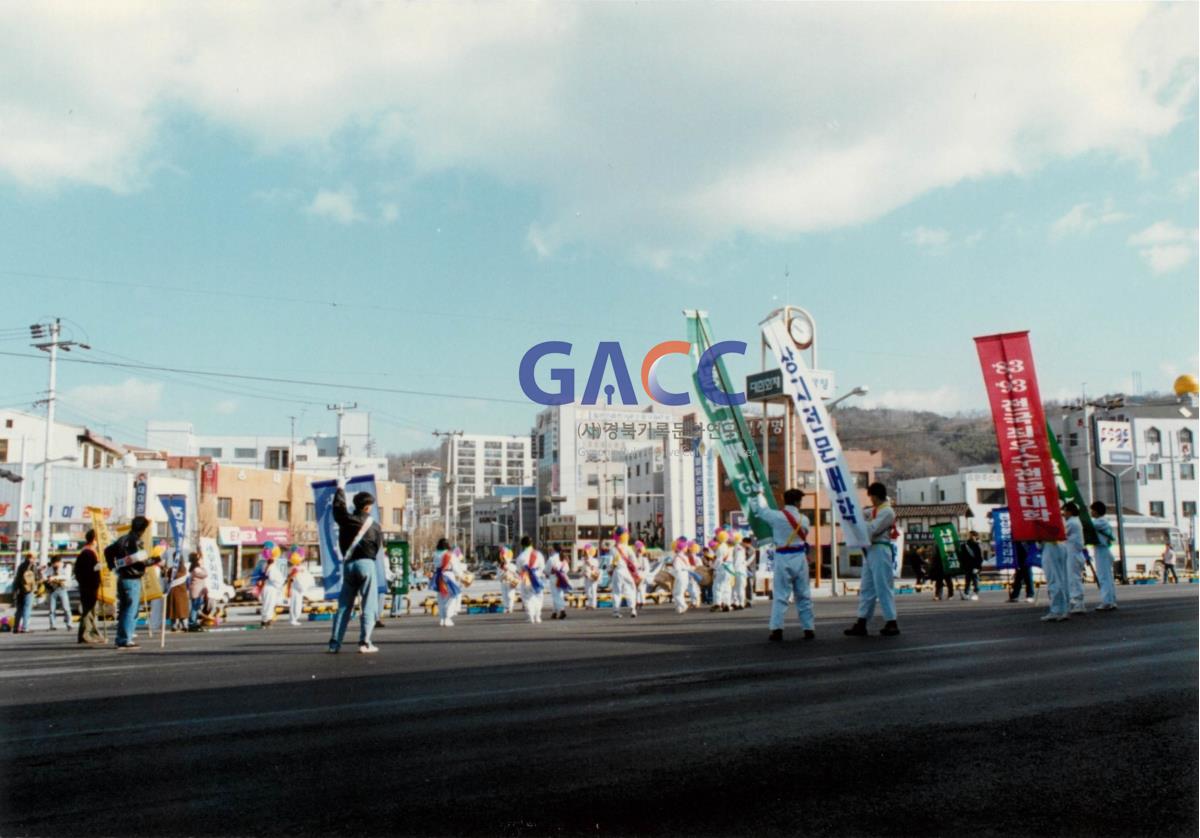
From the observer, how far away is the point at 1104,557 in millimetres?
15883

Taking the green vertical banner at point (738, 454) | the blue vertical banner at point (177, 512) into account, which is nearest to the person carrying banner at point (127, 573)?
the blue vertical banner at point (177, 512)

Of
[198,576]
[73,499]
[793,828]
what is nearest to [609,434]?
[198,576]

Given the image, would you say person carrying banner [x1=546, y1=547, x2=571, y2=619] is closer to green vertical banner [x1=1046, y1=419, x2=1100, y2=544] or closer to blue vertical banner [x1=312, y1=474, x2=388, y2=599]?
blue vertical banner [x1=312, y1=474, x2=388, y2=599]

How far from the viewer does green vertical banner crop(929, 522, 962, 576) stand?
2697cm

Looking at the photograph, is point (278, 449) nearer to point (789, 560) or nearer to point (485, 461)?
point (485, 461)

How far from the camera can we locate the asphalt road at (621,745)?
3.90 m

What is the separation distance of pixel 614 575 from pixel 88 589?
10710 millimetres

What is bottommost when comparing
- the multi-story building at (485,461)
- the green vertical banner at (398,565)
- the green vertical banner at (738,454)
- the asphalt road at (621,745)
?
the asphalt road at (621,745)

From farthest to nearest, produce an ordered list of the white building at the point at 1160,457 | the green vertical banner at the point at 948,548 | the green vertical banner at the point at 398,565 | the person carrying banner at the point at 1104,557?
the white building at the point at 1160,457 < the green vertical banner at the point at 948,548 < the green vertical banner at the point at 398,565 < the person carrying banner at the point at 1104,557

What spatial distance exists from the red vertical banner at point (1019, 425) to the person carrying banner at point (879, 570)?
13.0 feet

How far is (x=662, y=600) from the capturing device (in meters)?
27.4

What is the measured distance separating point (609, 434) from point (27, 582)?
11736 millimetres

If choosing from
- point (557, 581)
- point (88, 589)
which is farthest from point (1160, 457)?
point (88, 589)

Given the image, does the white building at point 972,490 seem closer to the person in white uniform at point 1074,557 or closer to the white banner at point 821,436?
the person in white uniform at point 1074,557
